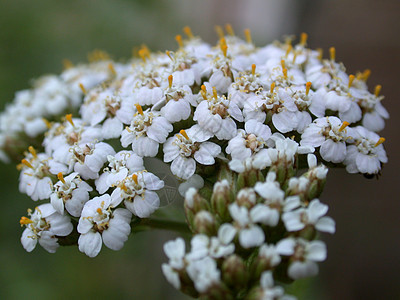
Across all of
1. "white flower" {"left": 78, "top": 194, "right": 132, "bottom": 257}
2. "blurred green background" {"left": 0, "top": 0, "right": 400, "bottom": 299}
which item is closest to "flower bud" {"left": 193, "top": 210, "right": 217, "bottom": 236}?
"white flower" {"left": 78, "top": 194, "right": 132, "bottom": 257}

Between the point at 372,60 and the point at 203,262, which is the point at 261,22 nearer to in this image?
the point at 372,60

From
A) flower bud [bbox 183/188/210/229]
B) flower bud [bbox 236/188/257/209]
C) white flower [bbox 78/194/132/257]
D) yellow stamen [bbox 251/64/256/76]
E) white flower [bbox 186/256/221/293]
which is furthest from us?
yellow stamen [bbox 251/64/256/76]

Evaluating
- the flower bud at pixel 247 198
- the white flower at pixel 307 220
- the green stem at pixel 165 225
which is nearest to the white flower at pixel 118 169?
the green stem at pixel 165 225

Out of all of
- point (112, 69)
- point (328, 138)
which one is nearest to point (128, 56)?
point (112, 69)

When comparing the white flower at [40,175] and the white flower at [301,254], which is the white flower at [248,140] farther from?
the white flower at [40,175]

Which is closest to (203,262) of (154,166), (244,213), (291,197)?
(244,213)

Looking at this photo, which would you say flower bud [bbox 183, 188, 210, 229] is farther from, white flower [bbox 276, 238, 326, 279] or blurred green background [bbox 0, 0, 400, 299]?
blurred green background [bbox 0, 0, 400, 299]

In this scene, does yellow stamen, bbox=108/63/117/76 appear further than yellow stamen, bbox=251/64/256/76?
Yes
